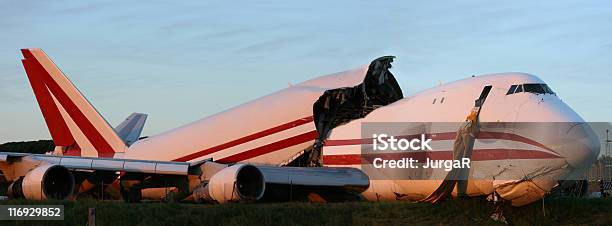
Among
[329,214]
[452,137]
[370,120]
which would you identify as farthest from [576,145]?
[370,120]

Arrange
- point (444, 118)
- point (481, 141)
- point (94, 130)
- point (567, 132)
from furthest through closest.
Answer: point (94, 130)
point (444, 118)
point (481, 141)
point (567, 132)

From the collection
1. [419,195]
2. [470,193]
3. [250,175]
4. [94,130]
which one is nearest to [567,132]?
[470,193]

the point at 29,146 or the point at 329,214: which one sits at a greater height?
the point at 29,146

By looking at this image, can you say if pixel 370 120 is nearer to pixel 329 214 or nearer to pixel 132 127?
pixel 329 214

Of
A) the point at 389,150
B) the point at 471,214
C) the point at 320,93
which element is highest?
the point at 320,93

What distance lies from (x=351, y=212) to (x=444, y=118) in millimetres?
4012

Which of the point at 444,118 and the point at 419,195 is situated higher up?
the point at 444,118

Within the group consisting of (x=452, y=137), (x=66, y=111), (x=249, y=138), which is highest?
(x=66, y=111)

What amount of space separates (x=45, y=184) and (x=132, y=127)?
14.8 meters

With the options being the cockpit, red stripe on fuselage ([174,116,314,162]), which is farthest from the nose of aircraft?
red stripe on fuselage ([174,116,314,162])

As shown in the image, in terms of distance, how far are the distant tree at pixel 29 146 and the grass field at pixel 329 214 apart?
60.5 metres

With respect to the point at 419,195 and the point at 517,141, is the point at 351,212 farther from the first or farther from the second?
the point at 517,141

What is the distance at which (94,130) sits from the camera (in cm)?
3334

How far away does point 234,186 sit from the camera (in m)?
23.8
